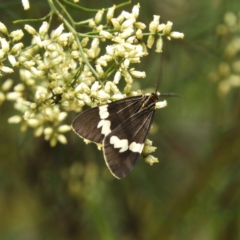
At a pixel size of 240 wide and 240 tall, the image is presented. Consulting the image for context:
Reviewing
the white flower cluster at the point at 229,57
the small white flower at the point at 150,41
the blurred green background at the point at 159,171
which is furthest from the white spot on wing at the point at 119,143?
the white flower cluster at the point at 229,57

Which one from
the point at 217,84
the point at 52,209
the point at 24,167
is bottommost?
the point at 52,209

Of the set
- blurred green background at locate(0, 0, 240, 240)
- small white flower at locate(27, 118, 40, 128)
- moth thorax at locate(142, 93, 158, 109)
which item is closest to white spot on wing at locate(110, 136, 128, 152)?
moth thorax at locate(142, 93, 158, 109)

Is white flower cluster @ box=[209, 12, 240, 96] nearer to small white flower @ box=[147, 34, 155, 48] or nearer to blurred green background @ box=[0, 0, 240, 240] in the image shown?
blurred green background @ box=[0, 0, 240, 240]

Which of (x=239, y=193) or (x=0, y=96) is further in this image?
(x=239, y=193)

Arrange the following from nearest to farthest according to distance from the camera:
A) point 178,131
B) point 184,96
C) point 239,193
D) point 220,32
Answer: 1. point 220,32
2. point 239,193
3. point 184,96
4. point 178,131

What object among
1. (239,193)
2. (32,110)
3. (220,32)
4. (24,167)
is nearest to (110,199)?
(24,167)

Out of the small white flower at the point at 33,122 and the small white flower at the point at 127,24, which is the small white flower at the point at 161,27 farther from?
the small white flower at the point at 33,122

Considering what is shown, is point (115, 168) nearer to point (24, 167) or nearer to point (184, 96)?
point (24, 167)
